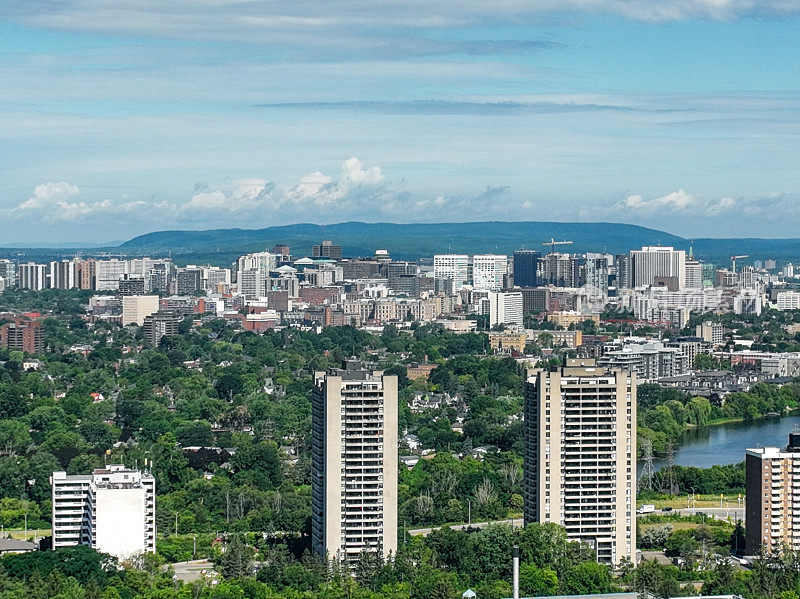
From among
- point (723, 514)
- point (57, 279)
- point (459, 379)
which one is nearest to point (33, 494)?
point (723, 514)

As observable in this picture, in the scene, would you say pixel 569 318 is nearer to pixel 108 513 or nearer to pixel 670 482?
pixel 670 482

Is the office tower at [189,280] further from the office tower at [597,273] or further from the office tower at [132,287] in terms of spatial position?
the office tower at [597,273]

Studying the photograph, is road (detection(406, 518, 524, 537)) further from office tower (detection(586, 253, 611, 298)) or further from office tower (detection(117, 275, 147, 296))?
office tower (detection(586, 253, 611, 298))

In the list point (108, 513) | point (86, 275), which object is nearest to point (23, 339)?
point (86, 275)

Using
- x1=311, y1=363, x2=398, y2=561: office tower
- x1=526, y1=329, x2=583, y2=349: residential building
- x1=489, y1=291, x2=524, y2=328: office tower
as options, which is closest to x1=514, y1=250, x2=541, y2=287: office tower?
x1=489, y1=291, x2=524, y2=328: office tower

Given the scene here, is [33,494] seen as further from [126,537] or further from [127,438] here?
[127,438]

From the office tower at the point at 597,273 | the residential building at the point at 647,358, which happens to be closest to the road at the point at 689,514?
the residential building at the point at 647,358
